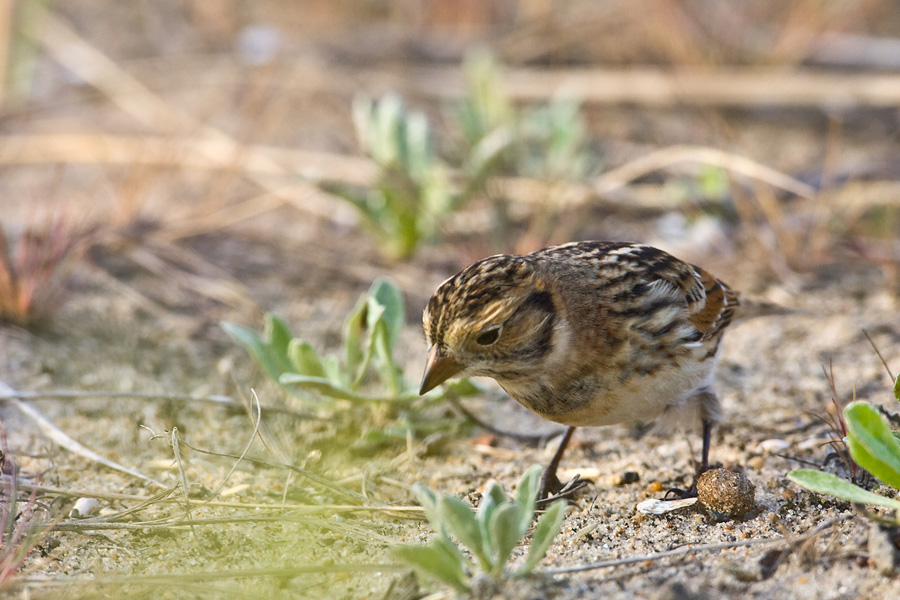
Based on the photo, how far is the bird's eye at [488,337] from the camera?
3.14m

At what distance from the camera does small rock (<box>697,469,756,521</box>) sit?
315cm

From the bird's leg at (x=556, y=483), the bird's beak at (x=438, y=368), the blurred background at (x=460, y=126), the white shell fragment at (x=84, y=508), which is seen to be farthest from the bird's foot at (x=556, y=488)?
the blurred background at (x=460, y=126)

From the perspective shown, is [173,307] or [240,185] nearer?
[173,307]

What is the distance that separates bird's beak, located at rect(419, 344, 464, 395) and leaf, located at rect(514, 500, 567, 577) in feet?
2.45

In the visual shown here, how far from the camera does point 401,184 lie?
221 inches

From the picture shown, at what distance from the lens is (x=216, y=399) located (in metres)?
3.88

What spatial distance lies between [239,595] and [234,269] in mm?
3415

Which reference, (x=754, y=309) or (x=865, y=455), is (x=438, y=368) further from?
(x=754, y=309)

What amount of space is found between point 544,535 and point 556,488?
1.07 meters

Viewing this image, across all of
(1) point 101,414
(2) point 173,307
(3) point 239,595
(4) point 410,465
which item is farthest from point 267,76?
(3) point 239,595

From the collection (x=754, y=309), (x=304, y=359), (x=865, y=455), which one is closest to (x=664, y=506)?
(x=865, y=455)

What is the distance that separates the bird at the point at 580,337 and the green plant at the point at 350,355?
0.55 m

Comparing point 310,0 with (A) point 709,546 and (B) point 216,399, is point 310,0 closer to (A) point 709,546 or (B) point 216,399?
(B) point 216,399

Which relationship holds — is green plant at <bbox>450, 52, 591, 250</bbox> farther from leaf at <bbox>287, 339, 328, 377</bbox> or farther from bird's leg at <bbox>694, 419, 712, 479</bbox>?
bird's leg at <bbox>694, 419, 712, 479</bbox>
